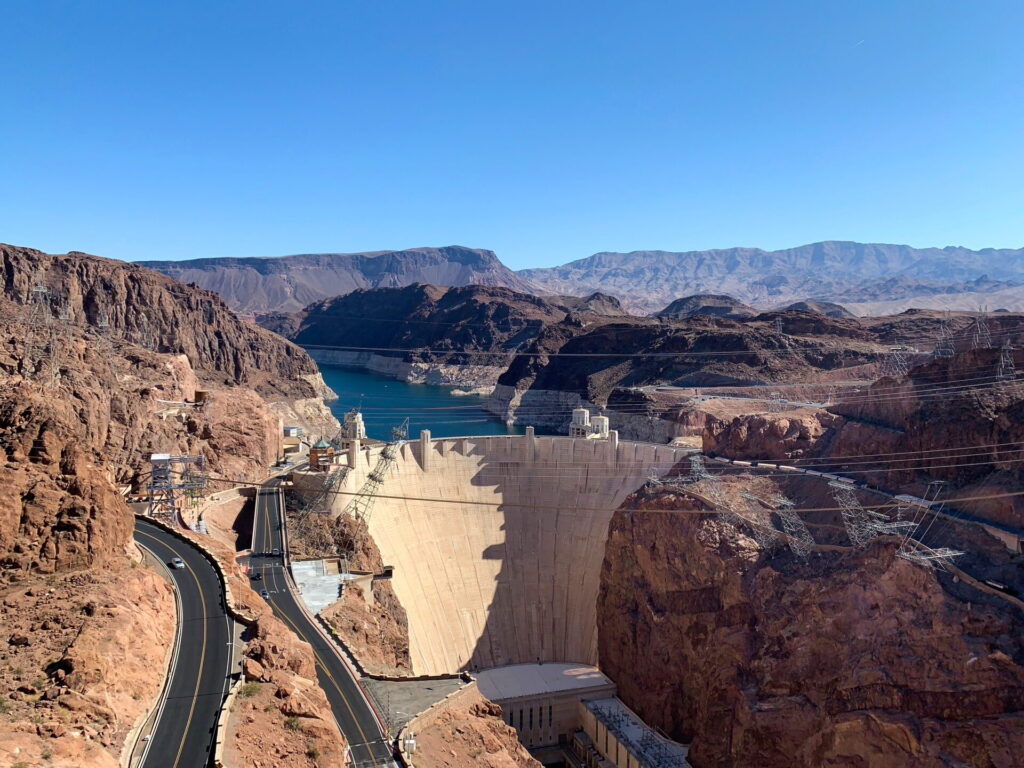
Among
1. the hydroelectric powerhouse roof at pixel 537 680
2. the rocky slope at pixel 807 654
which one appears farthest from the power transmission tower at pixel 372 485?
the rocky slope at pixel 807 654

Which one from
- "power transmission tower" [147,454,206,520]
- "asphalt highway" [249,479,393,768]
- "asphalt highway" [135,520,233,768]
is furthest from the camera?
"power transmission tower" [147,454,206,520]

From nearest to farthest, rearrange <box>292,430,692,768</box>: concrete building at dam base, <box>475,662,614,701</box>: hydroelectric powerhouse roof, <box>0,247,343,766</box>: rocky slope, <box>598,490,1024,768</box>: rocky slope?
<box>0,247,343,766</box>: rocky slope
<box>598,490,1024,768</box>: rocky slope
<box>475,662,614,701</box>: hydroelectric powerhouse roof
<box>292,430,692,768</box>: concrete building at dam base

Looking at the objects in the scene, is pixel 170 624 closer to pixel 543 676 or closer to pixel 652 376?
pixel 543 676

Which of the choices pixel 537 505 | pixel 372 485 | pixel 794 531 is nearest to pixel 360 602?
pixel 372 485

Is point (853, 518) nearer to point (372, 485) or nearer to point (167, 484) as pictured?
point (372, 485)

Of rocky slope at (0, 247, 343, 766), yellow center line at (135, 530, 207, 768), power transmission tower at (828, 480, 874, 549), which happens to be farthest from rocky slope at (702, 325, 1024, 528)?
rocky slope at (0, 247, 343, 766)

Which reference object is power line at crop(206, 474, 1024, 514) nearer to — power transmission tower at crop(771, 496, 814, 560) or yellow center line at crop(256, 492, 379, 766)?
power transmission tower at crop(771, 496, 814, 560)

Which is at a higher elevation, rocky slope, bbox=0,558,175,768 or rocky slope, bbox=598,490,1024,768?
rocky slope, bbox=0,558,175,768
